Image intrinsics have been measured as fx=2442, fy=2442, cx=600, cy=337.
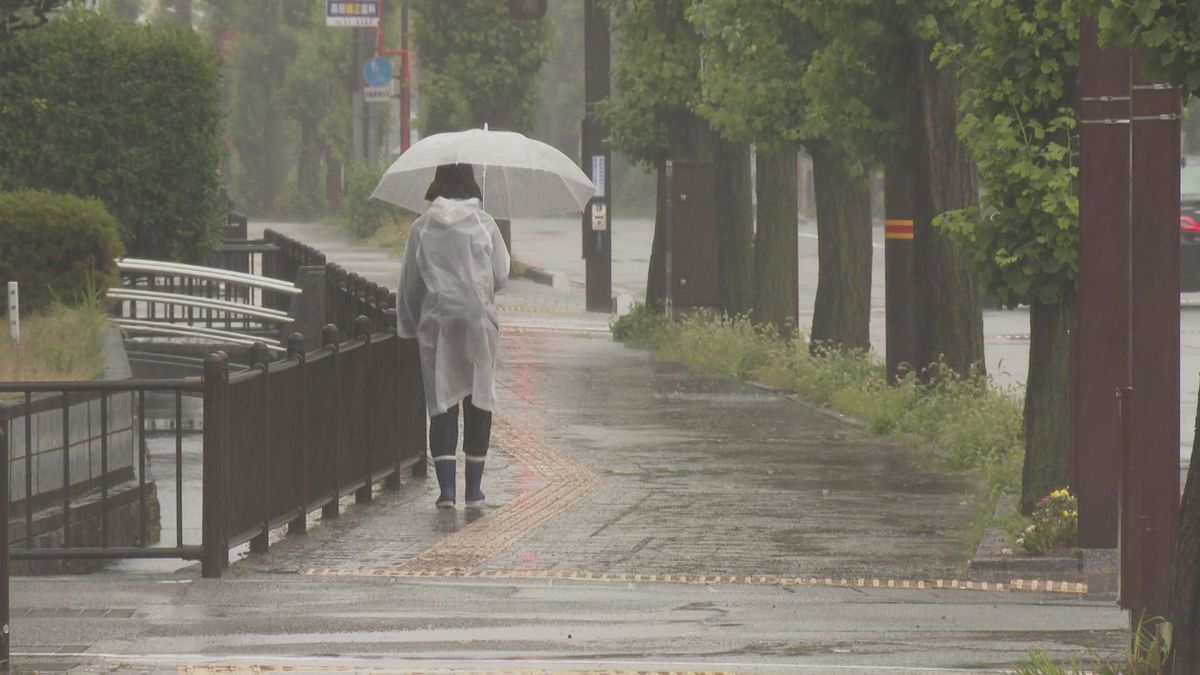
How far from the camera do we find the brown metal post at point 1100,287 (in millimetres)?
10117

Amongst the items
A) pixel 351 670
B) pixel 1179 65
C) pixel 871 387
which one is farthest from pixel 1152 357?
pixel 871 387

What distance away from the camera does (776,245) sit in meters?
24.2

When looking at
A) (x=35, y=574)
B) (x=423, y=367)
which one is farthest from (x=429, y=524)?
(x=35, y=574)

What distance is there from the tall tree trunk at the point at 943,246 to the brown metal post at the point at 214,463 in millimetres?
8002

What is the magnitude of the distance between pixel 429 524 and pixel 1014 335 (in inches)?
603

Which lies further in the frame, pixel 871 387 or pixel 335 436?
pixel 871 387

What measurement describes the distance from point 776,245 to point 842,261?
2108mm

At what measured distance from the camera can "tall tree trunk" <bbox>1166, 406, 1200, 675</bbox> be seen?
22.5ft

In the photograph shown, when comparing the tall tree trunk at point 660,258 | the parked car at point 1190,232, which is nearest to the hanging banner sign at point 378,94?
the parked car at point 1190,232

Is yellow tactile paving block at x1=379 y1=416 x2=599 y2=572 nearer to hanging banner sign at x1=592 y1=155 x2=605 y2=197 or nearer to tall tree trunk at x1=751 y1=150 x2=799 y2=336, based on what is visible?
tall tree trunk at x1=751 y1=150 x2=799 y2=336

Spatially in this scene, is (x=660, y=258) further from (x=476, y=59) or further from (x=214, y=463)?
(x=214, y=463)

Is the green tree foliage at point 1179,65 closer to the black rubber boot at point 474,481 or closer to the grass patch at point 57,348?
the black rubber boot at point 474,481

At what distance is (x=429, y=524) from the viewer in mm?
12453

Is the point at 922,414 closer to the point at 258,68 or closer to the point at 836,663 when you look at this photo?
the point at 836,663
